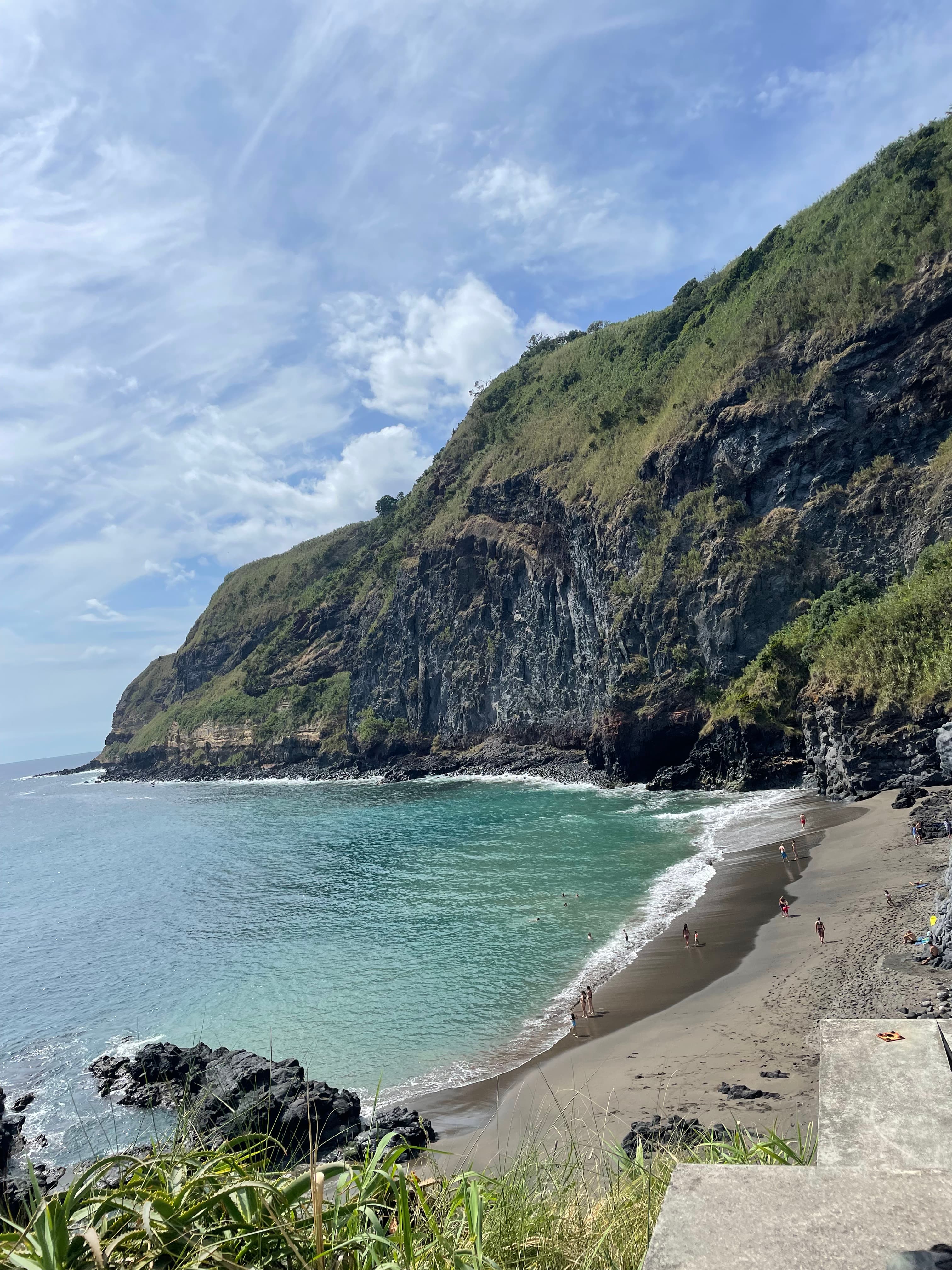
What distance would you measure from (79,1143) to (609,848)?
23055 mm

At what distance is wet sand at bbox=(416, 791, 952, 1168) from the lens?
12.3 m

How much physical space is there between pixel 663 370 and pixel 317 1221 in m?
70.6

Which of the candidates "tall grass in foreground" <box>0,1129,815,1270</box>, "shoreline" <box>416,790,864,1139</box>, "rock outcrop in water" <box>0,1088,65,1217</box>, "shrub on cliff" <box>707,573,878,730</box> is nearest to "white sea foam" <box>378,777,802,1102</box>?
"shoreline" <box>416,790,864,1139</box>

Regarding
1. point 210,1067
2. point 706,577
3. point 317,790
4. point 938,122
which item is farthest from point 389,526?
point 210,1067

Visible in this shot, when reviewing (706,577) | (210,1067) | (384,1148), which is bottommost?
(210,1067)

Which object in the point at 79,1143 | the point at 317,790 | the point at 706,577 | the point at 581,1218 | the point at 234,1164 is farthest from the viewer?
the point at 317,790

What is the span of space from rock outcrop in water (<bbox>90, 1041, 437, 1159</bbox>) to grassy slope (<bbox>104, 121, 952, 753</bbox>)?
4298cm

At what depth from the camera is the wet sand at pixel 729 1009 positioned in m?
12.3

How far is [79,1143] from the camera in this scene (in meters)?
15.1

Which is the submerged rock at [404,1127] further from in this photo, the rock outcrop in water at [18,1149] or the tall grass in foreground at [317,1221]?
the tall grass in foreground at [317,1221]

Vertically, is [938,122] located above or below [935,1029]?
above

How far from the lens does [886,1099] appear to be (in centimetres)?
271

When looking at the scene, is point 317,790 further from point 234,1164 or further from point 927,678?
point 234,1164

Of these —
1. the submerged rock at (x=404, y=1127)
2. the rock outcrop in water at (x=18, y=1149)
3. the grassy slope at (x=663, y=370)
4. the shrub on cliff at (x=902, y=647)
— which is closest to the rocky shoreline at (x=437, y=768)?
the grassy slope at (x=663, y=370)
